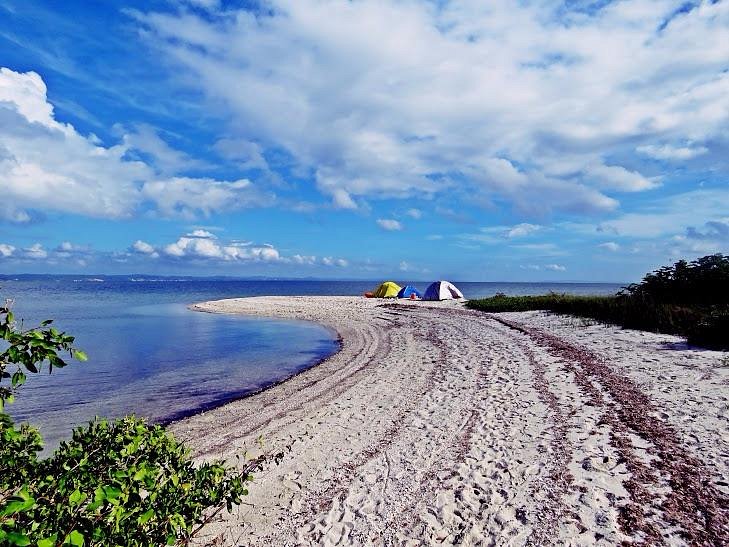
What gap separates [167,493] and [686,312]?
69.7 ft

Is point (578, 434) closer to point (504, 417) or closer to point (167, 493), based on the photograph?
point (504, 417)

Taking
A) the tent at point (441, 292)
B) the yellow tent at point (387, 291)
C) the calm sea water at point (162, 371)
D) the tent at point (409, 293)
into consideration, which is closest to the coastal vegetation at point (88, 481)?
the calm sea water at point (162, 371)

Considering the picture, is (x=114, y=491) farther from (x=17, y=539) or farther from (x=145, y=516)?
(x=145, y=516)

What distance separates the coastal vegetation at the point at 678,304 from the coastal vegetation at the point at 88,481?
16280 mm

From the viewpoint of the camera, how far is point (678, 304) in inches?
861

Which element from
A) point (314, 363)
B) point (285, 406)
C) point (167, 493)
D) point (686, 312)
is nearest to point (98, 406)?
point (285, 406)

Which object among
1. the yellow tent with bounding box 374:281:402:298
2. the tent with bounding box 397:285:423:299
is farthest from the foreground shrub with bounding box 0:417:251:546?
the yellow tent with bounding box 374:281:402:298

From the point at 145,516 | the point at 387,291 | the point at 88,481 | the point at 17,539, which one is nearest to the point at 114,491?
the point at 17,539

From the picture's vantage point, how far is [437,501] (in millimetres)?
5820

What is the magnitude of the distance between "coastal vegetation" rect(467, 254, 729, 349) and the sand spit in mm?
2013

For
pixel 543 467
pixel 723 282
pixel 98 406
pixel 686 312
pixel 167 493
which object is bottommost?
pixel 98 406

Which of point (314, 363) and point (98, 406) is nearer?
point (98, 406)

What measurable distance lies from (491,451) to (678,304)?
65.0 feet

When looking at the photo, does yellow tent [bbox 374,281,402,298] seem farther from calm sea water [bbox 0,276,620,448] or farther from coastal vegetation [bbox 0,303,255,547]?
coastal vegetation [bbox 0,303,255,547]
